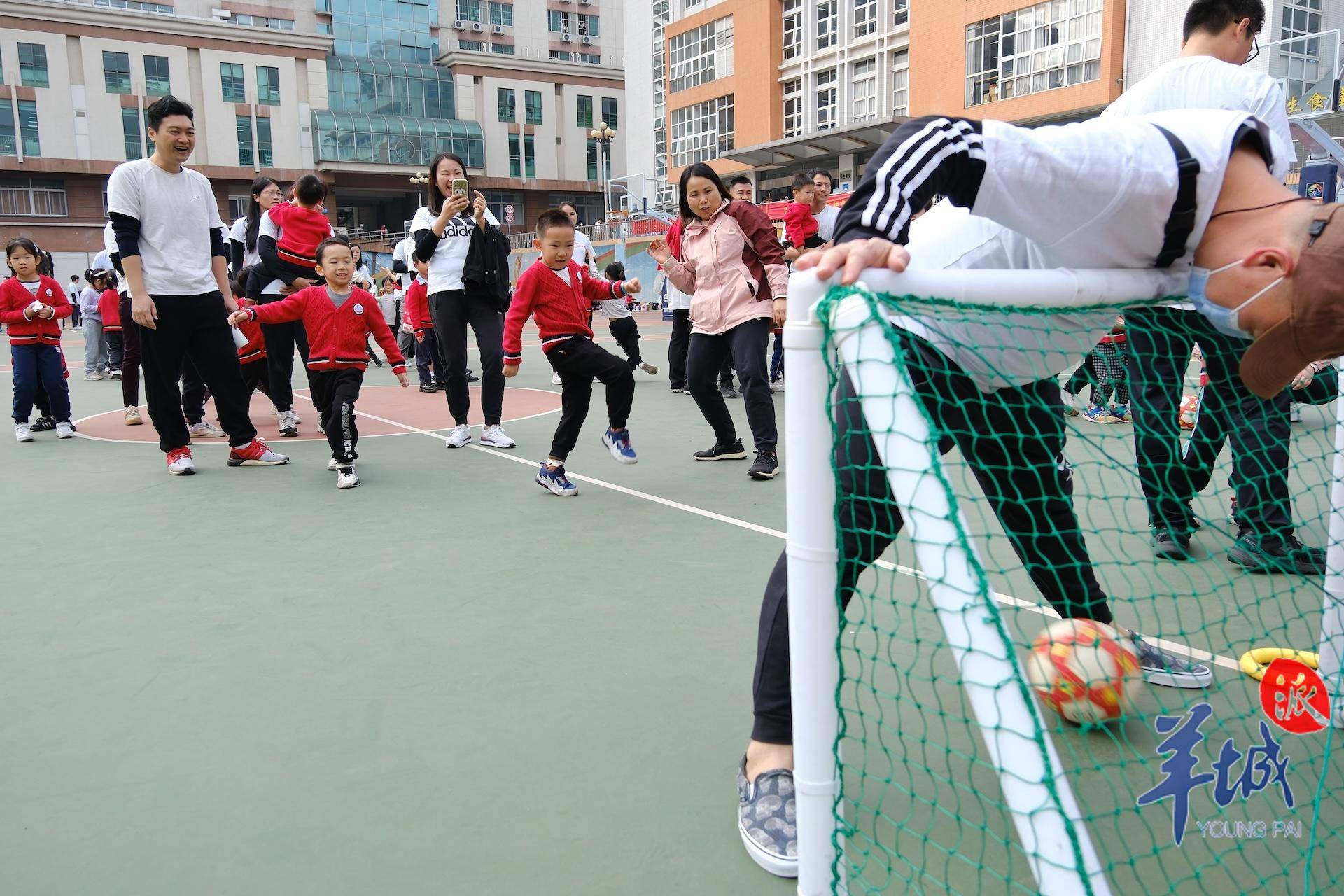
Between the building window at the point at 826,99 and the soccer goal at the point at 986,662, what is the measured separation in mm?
36032

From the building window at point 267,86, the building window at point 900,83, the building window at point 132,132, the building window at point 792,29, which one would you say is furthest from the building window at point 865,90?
the building window at point 132,132

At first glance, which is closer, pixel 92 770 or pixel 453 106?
pixel 92 770

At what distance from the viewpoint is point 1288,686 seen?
2127mm

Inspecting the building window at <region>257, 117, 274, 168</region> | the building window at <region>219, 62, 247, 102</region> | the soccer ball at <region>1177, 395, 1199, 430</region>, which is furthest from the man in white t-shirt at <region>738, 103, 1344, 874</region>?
the building window at <region>219, 62, 247, 102</region>

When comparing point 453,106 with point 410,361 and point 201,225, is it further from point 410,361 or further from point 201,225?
point 201,225

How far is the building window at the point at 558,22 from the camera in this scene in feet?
207

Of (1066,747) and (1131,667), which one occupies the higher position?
(1131,667)

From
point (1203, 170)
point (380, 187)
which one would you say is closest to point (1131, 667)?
point (1203, 170)

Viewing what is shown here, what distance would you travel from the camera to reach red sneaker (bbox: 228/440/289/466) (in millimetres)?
6094

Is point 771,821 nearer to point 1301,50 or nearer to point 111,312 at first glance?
point 111,312

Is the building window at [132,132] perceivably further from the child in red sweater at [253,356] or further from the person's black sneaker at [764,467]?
the person's black sneaker at [764,467]

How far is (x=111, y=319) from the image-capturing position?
32.0 ft

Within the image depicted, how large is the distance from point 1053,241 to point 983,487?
87 centimetres

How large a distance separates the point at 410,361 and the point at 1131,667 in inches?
478
